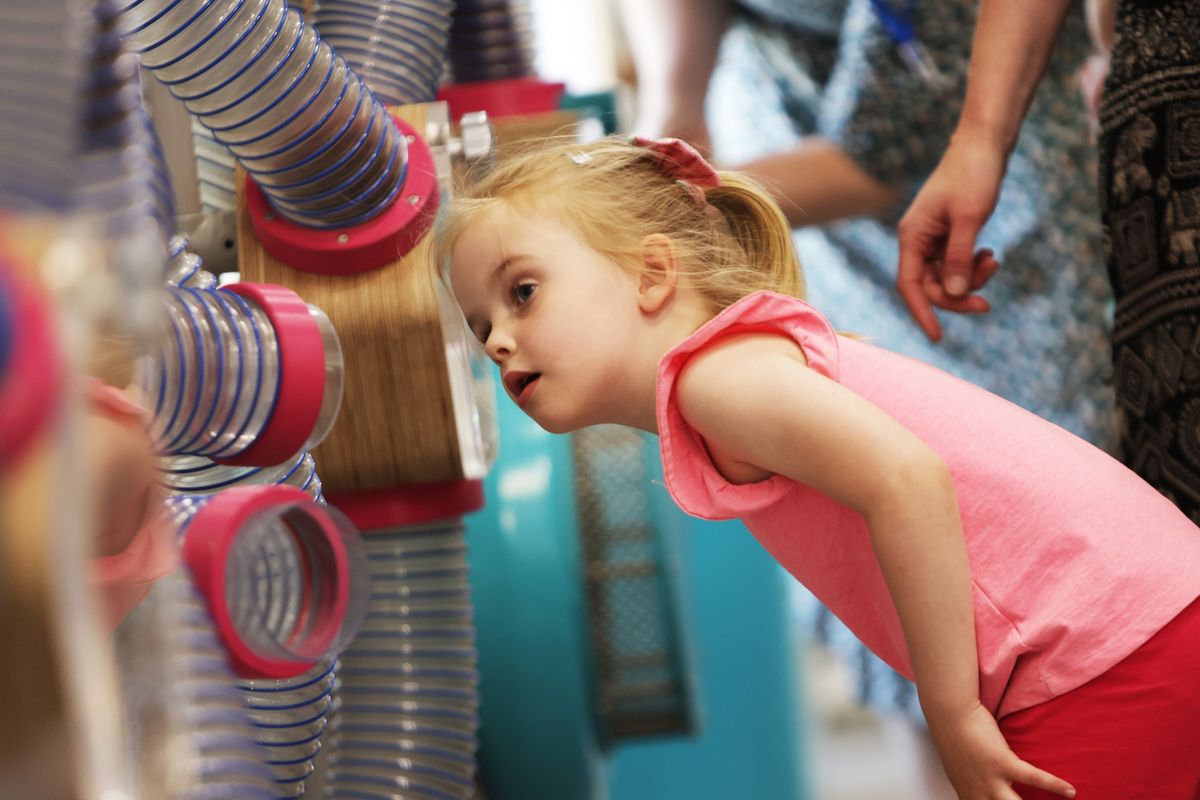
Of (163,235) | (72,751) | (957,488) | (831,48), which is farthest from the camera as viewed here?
(831,48)

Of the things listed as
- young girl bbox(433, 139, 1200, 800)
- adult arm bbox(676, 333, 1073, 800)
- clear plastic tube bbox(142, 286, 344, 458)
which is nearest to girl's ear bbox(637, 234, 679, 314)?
young girl bbox(433, 139, 1200, 800)

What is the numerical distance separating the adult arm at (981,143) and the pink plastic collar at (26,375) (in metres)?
0.91

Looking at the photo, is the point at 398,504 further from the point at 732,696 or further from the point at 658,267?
the point at 732,696

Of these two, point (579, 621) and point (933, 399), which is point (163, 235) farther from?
point (579, 621)

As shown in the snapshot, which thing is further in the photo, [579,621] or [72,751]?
[579,621]

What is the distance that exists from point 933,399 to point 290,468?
0.41 meters

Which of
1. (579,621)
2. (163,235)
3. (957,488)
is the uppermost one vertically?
(163,235)

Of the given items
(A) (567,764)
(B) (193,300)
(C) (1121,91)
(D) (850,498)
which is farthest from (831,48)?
(B) (193,300)

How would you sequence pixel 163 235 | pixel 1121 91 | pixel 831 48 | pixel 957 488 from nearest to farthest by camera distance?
pixel 163 235 → pixel 957 488 → pixel 1121 91 → pixel 831 48

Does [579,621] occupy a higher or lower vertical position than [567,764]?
higher

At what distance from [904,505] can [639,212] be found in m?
0.32

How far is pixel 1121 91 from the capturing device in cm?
94

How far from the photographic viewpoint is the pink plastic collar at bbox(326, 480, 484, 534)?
101cm

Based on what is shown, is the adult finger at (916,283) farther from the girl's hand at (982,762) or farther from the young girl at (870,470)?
the girl's hand at (982,762)
